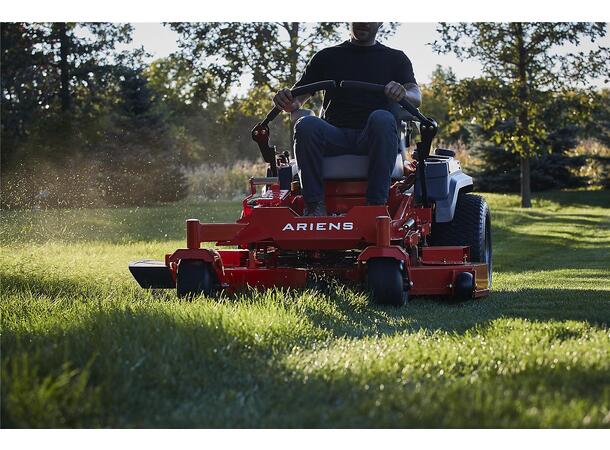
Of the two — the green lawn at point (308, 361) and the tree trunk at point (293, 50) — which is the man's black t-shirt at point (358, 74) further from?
the tree trunk at point (293, 50)

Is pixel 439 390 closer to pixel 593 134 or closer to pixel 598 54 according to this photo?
pixel 598 54

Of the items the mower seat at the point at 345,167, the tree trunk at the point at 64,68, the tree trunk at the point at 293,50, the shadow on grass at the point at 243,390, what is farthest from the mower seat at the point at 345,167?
the tree trunk at the point at 64,68

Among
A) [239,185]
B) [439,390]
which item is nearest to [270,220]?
[439,390]

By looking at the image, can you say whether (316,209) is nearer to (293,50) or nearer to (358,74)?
(358,74)

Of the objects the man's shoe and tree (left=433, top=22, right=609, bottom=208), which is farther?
tree (left=433, top=22, right=609, bottom=208)

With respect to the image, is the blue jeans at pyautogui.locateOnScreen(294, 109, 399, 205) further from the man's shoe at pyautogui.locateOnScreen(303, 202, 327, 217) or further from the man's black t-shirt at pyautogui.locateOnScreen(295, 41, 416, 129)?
the man's black t-shirt at pyautogui.locateOnScreen(295, 41, 416, 129)

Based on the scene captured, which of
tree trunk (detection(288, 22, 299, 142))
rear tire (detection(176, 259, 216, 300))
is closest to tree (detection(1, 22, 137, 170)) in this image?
tree trunk (detection(288, 22, 299, 142))

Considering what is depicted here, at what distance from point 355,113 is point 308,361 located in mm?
2966

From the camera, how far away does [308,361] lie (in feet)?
12.7

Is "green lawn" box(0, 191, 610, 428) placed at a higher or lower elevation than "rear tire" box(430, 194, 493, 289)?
lower

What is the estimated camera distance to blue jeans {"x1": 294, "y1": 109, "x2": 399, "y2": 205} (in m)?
6.19

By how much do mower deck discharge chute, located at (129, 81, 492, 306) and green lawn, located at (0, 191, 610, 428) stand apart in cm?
18

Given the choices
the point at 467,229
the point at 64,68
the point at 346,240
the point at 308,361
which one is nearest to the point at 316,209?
the point at 346,240

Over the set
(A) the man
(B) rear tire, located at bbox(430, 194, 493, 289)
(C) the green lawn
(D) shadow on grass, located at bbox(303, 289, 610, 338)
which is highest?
(A) the man
